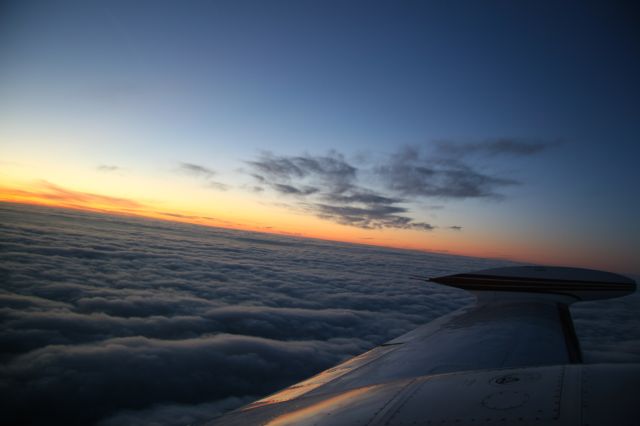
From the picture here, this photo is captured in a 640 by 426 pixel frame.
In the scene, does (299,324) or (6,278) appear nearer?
(299,324)

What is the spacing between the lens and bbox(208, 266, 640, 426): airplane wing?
2.20 m

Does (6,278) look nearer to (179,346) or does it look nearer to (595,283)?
(179,346)

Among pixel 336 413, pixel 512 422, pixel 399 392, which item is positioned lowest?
pixel 336 413

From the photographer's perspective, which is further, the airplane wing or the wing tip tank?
the wing tip tank

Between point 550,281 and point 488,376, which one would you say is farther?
point 550,281

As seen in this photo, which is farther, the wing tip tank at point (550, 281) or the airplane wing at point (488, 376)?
the wing tip tank at point (550, 281)

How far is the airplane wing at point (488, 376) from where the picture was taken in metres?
2.20

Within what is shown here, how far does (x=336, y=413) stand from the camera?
3102mm

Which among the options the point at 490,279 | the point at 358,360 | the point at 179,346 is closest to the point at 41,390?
the point at 179,346

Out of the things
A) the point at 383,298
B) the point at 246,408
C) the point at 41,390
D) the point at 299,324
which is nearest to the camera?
the point at 246,408

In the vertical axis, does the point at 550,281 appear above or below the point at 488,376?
above

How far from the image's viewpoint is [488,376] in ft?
10.0

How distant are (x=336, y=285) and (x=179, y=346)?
3162cm

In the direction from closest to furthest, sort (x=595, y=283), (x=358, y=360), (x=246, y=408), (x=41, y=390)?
(x=246, y=408) → (x=358, y=360) → (x=595, y=283) → (x=41, y=390)
